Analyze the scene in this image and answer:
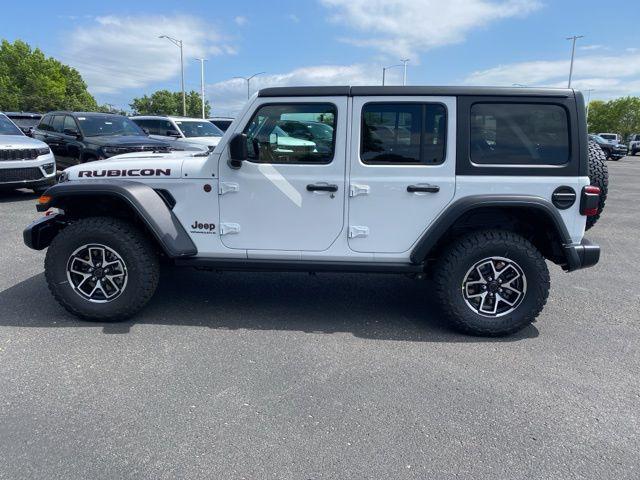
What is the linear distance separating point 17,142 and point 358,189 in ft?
26.6

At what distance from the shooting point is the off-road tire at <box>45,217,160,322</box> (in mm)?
3816

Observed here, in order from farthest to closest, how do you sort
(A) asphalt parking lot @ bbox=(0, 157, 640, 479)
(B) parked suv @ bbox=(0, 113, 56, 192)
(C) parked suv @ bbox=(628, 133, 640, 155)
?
1. (C) parked suv @ bbox=(628, 133, 640, 155)
2. (B) parked suv @ bbox=(0, 113, 56, 192)
3. (A) asphalt parking lot @ bbox=(0, 157, 640, 479)

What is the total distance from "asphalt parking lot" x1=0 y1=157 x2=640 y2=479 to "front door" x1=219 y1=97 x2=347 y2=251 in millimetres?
831

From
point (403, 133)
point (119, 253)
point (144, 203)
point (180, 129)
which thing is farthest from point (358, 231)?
point (180, 129)

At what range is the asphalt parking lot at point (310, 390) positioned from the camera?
7.92 ft

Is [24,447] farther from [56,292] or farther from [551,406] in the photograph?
[551,406]

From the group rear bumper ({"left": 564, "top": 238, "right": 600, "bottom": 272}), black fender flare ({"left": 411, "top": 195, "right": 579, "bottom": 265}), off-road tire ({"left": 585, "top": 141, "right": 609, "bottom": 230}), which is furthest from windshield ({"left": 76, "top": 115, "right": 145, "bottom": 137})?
rear bumper ({"left": 564, "top": 238, "right": 600, "bottom": 272})

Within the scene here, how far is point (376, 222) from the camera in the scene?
3770mm

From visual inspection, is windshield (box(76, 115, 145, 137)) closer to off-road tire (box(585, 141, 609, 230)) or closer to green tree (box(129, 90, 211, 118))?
off-road tire (box(585, 141, 609, 230))

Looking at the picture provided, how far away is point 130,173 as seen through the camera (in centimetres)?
392

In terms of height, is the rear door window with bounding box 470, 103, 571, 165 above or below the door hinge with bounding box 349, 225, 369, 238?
above

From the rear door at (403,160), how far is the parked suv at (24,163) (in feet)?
25.6

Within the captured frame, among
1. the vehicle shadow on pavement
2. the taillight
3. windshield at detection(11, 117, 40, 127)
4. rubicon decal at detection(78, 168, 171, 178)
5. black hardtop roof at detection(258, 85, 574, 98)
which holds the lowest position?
the vehicle shadow on pavement

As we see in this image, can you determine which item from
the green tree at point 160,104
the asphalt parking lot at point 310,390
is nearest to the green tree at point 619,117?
the green tree at point 160,104
